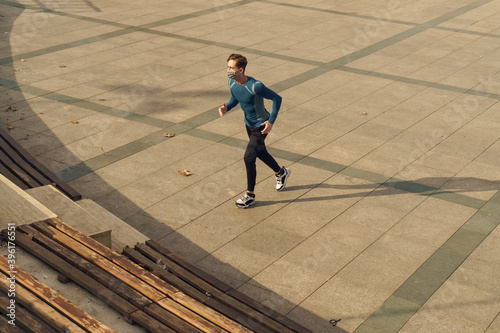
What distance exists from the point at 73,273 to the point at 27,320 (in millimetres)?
1015

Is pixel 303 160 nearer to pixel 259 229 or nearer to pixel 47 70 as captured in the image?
pixel 259 229

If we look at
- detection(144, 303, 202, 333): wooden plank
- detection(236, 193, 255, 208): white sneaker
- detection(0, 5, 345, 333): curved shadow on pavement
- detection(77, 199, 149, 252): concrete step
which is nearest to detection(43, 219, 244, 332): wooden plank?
detection(144, 303, 202, 333): wooden plank

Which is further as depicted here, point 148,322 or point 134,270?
point 134,270

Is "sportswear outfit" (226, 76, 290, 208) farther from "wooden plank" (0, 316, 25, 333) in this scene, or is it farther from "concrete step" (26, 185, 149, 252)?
"wooden plank" (0, 316, 25, 333)

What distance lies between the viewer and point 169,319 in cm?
609

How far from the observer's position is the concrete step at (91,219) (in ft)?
26.5

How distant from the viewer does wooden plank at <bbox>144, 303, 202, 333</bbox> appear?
5.99m

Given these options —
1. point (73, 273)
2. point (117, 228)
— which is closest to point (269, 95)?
point (117, 228)

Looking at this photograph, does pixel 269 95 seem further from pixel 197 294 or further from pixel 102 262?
pixel 102 262

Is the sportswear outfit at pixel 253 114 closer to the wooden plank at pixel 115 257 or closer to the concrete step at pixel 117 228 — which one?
the concrete step at pixel 117 228

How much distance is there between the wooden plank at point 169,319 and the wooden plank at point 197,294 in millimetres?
711

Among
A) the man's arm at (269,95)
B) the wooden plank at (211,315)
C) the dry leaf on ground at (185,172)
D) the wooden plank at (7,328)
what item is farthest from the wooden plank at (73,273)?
the dry leaf on ground at (185,172)

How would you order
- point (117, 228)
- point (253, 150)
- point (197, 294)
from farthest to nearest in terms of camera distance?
point (253, 150)
point (117, 228)
point (197, 294)

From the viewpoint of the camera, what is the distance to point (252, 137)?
9852 millimetres
